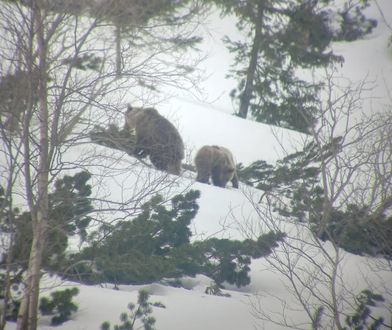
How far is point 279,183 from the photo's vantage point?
10.2 metres

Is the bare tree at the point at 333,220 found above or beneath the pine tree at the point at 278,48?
beneath

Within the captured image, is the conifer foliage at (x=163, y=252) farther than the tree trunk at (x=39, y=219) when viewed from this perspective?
Yes

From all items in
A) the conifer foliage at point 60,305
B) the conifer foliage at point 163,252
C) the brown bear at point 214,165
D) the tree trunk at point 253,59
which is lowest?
the conifer foliage at point 60,305

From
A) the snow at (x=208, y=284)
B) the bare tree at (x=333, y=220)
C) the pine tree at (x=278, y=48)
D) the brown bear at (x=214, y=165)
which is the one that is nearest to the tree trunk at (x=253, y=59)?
the pine tree at (x=278, y=48)

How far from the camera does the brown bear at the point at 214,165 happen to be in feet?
36.7

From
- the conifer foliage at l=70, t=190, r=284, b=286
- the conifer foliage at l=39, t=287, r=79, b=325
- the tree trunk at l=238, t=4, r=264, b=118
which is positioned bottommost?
the conifer foliage at l=39, t=287, r=79, b=325

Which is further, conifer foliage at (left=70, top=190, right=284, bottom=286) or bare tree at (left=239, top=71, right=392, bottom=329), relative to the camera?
conifer foliage at (left=70, top=190, right=284, bottom=286)

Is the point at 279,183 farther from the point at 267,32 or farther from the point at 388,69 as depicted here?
the point at 388,69

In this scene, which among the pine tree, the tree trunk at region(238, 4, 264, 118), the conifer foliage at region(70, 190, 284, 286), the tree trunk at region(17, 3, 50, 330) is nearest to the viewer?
the tree trunk at region(17, 3, 50, 330)

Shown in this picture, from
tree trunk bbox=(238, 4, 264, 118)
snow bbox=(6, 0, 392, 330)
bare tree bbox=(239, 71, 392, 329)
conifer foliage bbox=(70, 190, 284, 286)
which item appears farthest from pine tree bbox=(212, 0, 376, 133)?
conifer foliage bbox=(70, 190, 284, 286)

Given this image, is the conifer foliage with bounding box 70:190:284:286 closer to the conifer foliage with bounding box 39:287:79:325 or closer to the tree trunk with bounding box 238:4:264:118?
the conifer foliage with bounding box 39:287:79:325

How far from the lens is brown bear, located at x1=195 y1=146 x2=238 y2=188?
1118cm

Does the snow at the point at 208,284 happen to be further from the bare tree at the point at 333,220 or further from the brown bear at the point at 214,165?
the brown bear at the point at 214,165

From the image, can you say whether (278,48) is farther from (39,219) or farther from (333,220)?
(39,219)
